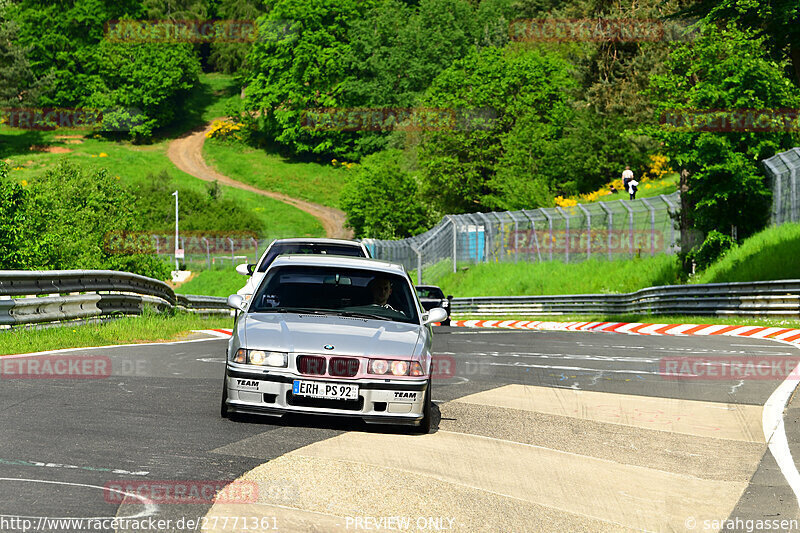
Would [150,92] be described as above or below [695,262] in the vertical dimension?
above

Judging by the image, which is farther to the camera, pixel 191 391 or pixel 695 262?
pixel 695 262

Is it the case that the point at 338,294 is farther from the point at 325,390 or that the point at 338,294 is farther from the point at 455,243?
the point at 455,243

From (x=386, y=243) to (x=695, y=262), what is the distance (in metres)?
26.2

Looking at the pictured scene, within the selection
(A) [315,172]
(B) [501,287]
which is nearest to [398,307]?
(B) [501,287]

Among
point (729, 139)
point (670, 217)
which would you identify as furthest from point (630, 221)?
point (729, 139)

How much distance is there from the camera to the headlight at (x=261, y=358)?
7844 mm

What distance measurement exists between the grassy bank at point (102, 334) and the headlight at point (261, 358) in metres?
6.59

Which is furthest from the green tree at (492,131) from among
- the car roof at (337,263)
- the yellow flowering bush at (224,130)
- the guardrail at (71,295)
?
the car roof at (337,263)

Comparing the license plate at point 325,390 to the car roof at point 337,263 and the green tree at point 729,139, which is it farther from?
the green tree at point 729,139

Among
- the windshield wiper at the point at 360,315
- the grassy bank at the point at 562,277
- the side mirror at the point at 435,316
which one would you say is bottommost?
the grassy bank at the point at 562,277

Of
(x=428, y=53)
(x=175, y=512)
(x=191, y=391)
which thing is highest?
(x=428, y=53)

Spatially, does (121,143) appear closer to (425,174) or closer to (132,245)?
(425,174)

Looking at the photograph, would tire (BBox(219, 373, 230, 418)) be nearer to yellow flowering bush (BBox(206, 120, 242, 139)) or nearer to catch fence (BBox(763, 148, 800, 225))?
catch fence (BBox(763, 148, 800, 225))

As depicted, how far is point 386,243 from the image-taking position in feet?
192
